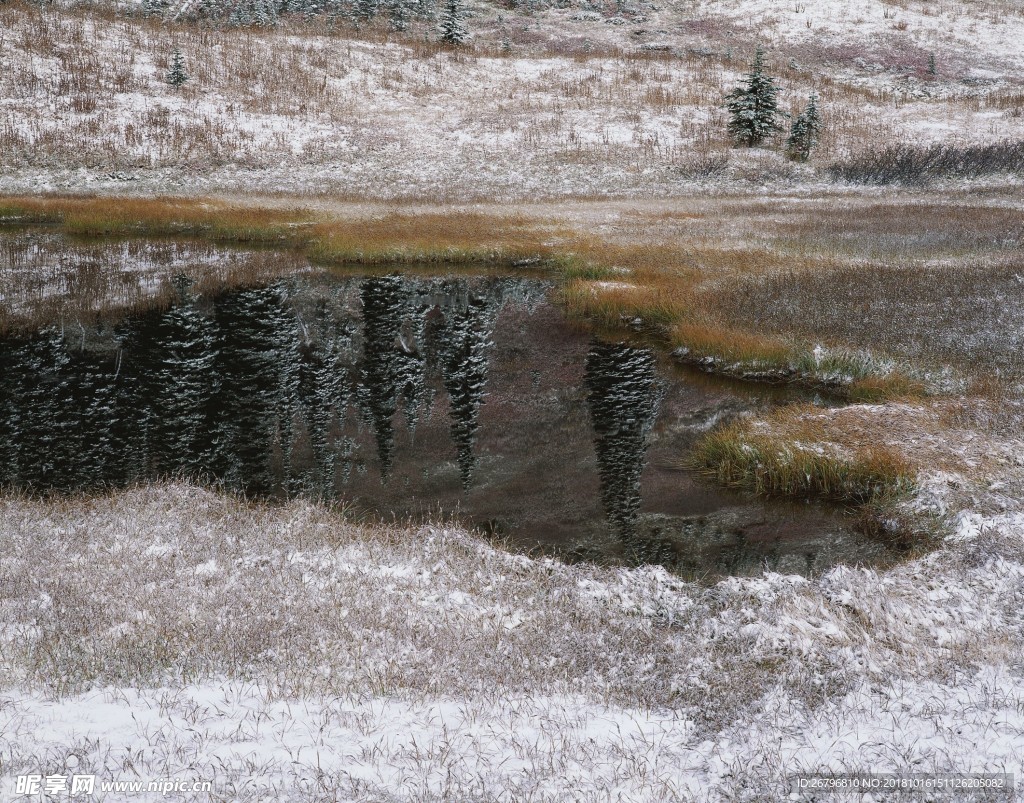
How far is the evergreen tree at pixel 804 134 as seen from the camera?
37.2 meters

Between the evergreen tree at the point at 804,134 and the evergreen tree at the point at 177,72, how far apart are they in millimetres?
32975

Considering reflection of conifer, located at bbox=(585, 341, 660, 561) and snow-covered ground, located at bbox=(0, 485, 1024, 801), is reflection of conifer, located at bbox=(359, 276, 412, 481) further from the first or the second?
snow-covered ground, located at bbox=(0, 485, 1024, 801)

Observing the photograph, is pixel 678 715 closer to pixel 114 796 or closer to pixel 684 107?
pixel 114 796

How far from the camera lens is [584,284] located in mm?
20672

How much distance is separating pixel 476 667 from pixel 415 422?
7.35 meters

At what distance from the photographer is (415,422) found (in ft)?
43.2

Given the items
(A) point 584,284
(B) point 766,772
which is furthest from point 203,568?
(A) point 584,284

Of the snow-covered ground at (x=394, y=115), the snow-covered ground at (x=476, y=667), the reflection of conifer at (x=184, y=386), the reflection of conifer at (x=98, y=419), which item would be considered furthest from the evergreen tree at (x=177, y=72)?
the snow-covered ground at (x=476, y=667)

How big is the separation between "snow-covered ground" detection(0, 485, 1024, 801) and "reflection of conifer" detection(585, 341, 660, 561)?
2237mm

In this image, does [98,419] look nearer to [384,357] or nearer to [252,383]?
[252,383]

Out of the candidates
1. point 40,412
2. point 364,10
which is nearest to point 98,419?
point 40,412

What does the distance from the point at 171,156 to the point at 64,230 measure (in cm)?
846

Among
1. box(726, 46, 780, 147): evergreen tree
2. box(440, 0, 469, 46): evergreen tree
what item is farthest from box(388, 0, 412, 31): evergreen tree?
box(726, 46, 780, 147): evergreen tree

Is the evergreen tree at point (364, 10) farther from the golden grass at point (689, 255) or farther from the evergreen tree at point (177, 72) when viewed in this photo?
the golden grass at point (689, 255)
